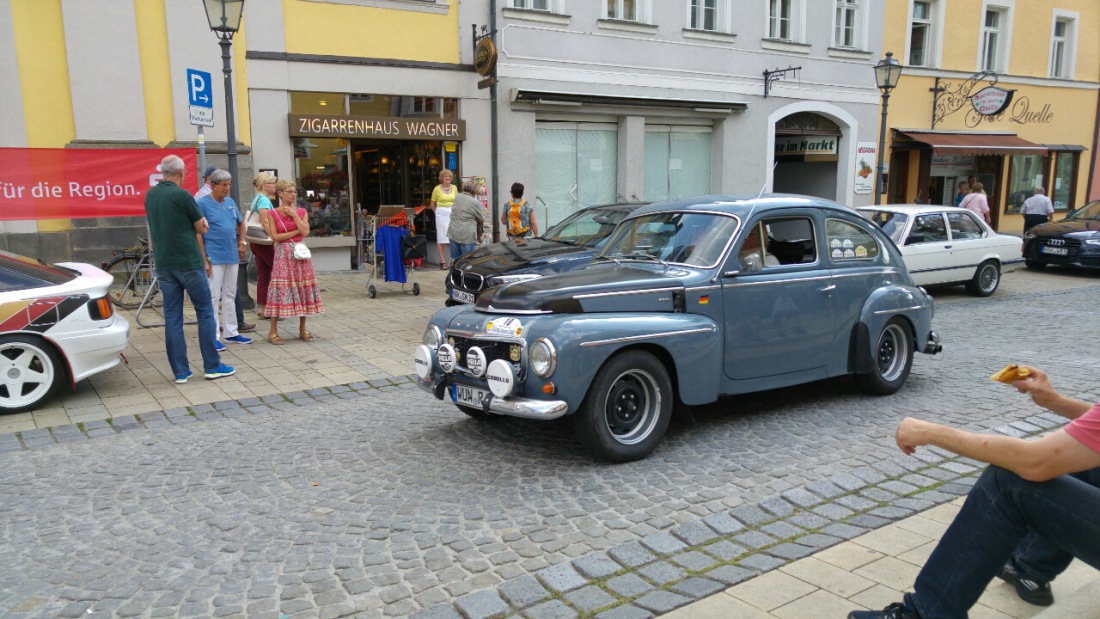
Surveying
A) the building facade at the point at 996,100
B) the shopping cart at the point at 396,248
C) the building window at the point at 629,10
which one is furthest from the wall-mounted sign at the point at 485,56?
the building facade at the point at 996,100

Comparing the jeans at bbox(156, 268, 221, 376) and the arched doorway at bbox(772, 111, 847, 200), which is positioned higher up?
the arched doorway at bbox(772, 111, 847, 200)

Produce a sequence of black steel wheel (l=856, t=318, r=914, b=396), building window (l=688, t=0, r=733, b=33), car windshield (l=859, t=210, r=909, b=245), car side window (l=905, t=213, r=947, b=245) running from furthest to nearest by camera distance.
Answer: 1. building window (l=688, t=0, r=733, b=33)
2. car side window (l=905, t=213, r=947, b=245)
3. car windshield (l=859, t=210, r=909, b=245)
4. black steel wheel (l=856, t=318, r=914, b=396)

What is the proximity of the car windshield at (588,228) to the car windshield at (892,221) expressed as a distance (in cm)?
447

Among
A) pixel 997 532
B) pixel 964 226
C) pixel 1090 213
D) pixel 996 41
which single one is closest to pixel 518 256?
pixel 997 532

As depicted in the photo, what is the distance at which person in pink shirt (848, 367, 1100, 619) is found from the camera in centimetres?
251

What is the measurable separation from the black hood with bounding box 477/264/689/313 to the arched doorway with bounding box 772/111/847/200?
16770mm

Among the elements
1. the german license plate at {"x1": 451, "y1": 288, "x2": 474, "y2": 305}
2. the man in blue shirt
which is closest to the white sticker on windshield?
the german license plate at {"x1": 451, "y1": 288, "x2": 474, "y2": 305}

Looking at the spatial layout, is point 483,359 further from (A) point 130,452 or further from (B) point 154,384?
(B) point 154,384

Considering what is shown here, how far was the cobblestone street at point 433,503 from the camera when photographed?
3.74m

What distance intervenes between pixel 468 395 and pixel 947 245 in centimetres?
1063

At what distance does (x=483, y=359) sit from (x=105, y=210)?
9349 millimetres

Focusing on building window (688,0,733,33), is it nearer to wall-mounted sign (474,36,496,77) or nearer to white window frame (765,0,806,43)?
white window frame (765,0,806,43)

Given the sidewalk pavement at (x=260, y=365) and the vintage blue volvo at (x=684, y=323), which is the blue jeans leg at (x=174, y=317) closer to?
the sidewalk pavement at (x=260, y=365)

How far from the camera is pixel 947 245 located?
13.2m
